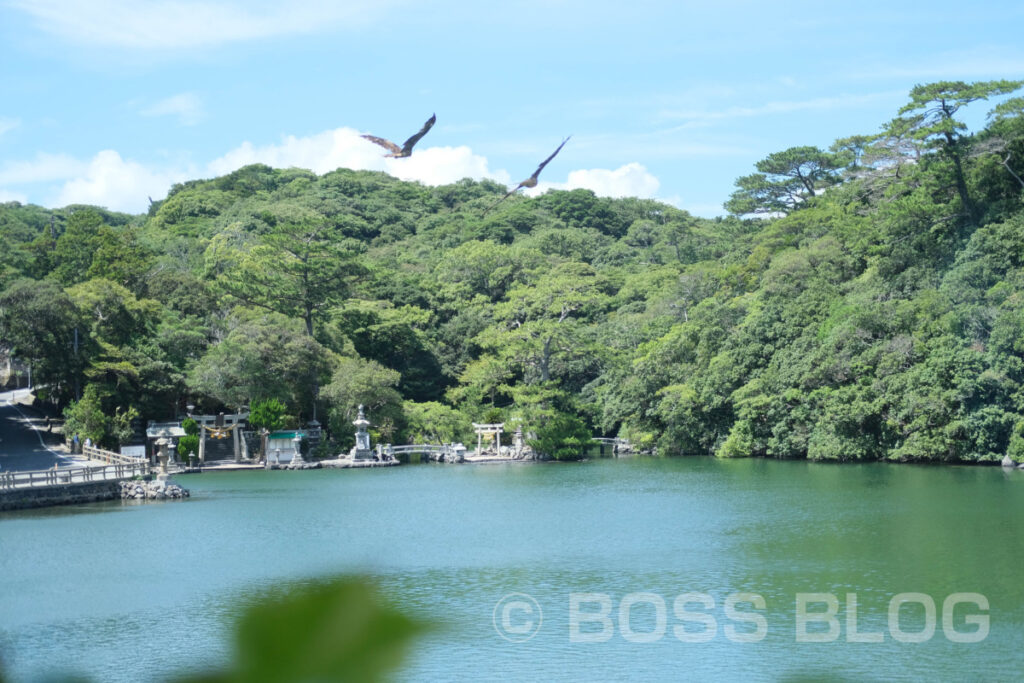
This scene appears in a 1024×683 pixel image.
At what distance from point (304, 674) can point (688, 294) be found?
3380 cm

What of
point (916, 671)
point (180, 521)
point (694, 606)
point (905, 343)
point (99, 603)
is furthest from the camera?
point (905, 343)

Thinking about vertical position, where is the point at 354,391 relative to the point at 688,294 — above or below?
below

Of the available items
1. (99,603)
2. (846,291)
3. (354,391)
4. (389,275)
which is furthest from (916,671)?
(389,275)

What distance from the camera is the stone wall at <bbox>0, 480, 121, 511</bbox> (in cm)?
1969

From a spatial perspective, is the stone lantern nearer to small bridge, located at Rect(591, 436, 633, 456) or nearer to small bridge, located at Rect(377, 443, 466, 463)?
small bridge, located at Rect(377, 443, 466, 463)

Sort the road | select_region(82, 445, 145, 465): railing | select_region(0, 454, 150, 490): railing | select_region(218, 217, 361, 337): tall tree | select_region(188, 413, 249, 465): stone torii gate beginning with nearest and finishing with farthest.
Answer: select_region(0, 454, 150, 490): railing → select_region(82, 445, 145, 465): railing → the road → select_region(188, 413, 249, 465): stone torii gate → select_region(218, 217, 361, 337): tall tree

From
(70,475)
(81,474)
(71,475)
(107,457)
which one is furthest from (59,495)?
(107,457)

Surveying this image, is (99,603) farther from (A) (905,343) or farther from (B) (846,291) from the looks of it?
(B) (846,291)

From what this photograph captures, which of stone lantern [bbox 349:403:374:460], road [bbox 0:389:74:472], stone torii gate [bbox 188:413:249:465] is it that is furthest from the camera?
stone lantern [bbox 349:403:374:460]

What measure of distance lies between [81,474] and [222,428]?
8815 mm

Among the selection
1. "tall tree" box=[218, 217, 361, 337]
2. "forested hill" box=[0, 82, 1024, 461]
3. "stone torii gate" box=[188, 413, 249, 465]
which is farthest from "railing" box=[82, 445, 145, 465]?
"tall tree" box=[218, 217, 361, 337]

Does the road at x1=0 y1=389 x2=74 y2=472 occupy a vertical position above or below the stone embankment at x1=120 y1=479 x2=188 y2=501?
above

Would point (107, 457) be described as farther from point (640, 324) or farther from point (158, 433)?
point (640, 324)

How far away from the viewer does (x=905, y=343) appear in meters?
25.2
